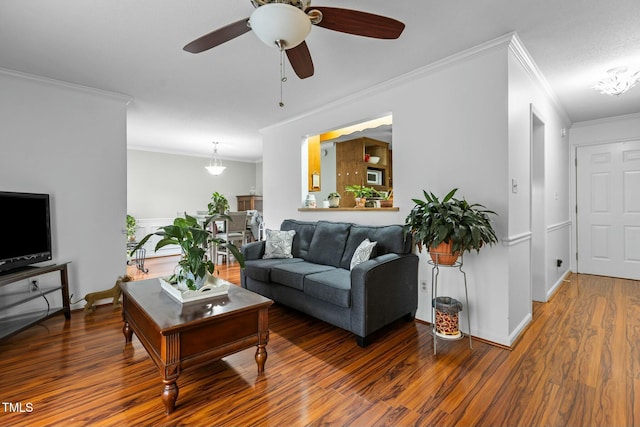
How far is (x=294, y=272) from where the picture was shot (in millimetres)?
2986

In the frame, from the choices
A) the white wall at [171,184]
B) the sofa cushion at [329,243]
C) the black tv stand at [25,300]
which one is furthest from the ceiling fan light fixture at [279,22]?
the white wall at [171,184]

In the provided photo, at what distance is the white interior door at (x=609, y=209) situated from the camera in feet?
14.4

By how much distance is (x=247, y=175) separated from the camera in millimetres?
8828

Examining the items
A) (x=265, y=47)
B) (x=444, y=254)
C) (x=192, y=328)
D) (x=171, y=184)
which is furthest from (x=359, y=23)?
(x=171, y=184)

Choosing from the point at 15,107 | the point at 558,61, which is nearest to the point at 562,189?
the point at 558,61

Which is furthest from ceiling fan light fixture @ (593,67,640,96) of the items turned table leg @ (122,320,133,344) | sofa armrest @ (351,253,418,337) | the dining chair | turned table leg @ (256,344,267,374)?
the dining chair

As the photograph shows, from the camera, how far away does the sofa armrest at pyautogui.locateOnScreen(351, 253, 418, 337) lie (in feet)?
7.83

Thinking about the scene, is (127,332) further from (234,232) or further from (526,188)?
(526,188)

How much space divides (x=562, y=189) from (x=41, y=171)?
21.8ft

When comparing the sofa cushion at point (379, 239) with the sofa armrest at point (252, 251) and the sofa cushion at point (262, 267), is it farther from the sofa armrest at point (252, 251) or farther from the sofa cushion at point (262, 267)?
the sofa armrest at point (252, 251)

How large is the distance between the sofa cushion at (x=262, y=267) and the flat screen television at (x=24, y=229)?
77.6 inches

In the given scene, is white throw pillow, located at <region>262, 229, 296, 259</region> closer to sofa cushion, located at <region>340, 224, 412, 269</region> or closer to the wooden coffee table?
sofa cushion, located at <region>340, 224, 412, 269</region>

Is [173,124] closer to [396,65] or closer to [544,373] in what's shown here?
[396,65]

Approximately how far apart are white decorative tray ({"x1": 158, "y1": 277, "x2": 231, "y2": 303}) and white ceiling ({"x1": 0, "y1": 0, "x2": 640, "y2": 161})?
1.92 metres
